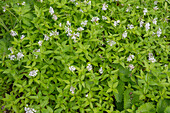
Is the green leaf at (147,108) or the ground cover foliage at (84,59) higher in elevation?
the ground cover foliage at (84,59)

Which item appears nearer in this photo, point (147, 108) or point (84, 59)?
point (147, 108)

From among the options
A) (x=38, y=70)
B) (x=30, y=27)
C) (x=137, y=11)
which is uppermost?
(x=137, y=11)

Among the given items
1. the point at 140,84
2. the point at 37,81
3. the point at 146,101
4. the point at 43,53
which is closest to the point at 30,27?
the point at 43,53

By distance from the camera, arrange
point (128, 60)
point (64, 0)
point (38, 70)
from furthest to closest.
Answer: point (64, 0)
point (128, 60)
point (38, 70)

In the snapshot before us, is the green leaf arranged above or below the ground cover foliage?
below

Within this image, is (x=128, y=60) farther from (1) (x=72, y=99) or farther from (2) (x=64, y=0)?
(2) (x=64, y=0)

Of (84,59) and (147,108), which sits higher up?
(84,59)

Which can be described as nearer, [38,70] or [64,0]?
[38,70]

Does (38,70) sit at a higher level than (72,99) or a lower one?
higher
